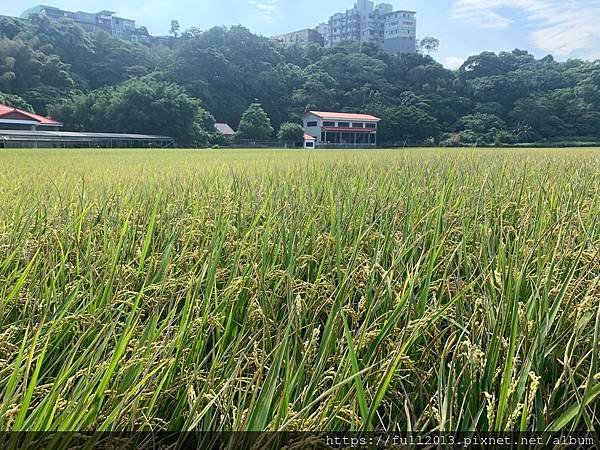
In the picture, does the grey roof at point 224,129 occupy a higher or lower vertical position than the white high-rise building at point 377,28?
lower

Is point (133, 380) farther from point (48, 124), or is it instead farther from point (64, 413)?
point (48, 124)

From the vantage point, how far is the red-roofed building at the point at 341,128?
152 ft

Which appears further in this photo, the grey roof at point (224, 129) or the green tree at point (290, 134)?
the grey roof at point (224, 129)

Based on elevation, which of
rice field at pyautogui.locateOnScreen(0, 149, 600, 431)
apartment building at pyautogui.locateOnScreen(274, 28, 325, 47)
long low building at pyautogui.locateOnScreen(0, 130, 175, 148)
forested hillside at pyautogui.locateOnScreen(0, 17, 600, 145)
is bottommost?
long low building at pyautogui.locateOnScreen(0, 130, 175, 148)

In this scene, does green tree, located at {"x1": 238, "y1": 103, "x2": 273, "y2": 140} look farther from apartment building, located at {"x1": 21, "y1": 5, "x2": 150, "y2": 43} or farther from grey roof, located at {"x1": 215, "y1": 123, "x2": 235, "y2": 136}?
apartment building, located at {"x1": 21, "y1": 5, "x2": 150, "y2": 43}

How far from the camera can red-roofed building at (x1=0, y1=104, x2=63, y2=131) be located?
3044cm

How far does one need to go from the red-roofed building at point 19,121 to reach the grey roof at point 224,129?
1363 centimetres

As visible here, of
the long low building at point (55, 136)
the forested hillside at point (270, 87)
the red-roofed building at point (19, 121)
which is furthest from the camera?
the forested hillside at point (270, 87)

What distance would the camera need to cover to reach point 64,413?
64cm

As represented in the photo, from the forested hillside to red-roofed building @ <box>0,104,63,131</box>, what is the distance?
240cm

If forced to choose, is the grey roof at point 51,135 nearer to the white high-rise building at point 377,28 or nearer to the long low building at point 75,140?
the long low building at point 75,140

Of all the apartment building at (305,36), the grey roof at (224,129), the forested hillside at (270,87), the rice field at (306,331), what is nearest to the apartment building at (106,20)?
the apartment building at (305,36)

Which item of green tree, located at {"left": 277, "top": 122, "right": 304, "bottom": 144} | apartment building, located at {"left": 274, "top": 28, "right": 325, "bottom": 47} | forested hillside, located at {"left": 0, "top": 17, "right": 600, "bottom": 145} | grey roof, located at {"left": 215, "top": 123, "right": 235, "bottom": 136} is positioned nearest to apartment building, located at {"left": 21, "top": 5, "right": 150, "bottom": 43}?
apartment building, located at {"left": 274, "top": 28, "right": 325, "bottom": 47}

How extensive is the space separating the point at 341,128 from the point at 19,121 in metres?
27.6
